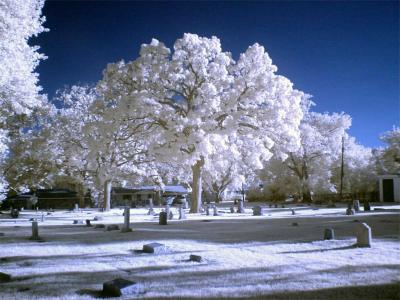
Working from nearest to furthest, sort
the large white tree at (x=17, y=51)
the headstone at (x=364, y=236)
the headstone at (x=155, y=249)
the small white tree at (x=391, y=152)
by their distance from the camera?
the headstone at (x=155, y=249) < the headstone at (x=364, y=236) < the large white tree at (x=17, y=51) < the small white tree at (x=391, y=152)

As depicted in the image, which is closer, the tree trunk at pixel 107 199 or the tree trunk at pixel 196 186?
the tree trunk at pixel 196 186

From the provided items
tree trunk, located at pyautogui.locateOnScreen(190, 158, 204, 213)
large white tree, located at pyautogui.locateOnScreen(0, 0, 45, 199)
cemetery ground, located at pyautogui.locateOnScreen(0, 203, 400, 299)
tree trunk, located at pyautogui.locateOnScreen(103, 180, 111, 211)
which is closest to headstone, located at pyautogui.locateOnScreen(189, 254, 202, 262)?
cemetery ground, located at pyautogui.locateOnScreen(0, 203, 400, 299)

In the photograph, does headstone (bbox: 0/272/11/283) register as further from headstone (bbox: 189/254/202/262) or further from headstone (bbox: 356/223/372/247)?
headstone (bbox: 356/223/372/247)

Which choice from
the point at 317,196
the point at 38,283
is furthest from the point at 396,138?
the point at 38,283

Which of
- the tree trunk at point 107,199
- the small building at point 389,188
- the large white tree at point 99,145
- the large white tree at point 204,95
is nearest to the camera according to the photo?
the large white tree at point 204,95

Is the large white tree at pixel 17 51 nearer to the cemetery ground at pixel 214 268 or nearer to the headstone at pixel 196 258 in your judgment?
the cemetery ground at pixel 214 268

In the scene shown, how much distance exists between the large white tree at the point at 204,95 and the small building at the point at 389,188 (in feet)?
94.3

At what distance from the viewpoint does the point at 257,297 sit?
5.32 metres

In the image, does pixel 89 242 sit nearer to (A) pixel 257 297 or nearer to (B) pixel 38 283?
(B) pixel 38 283

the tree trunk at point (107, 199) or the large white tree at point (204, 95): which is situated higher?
the large white tree at point (204, 95)

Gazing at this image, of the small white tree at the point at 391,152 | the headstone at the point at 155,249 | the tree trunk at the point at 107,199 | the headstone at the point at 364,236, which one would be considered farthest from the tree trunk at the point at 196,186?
the small white tree at the point at 391,152

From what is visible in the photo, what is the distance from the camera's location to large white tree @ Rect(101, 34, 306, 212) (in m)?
24.5

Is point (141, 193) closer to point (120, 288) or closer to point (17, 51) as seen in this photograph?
point (17, 51)

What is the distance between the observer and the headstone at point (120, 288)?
5.50 metres
